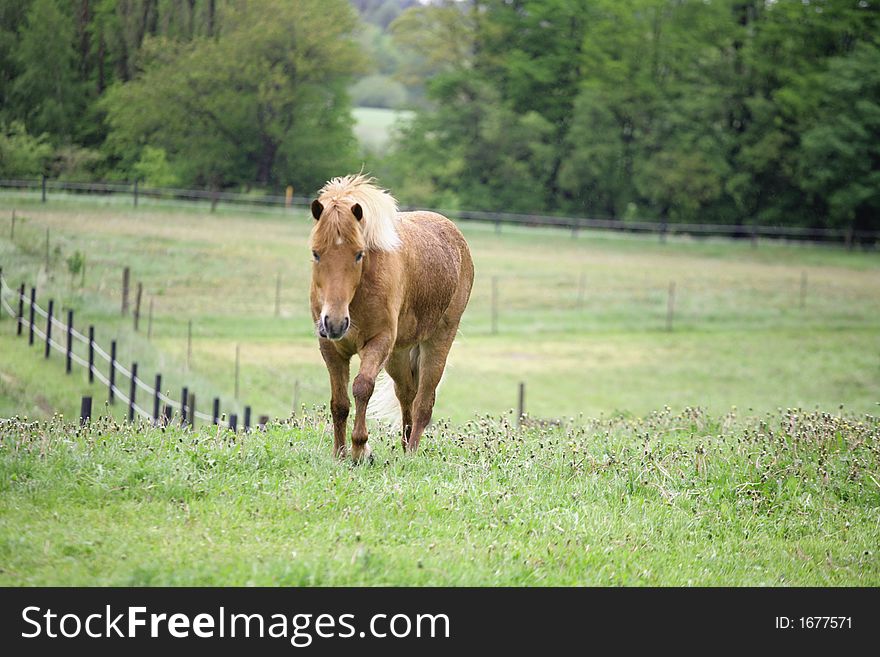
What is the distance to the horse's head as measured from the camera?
21.6ft

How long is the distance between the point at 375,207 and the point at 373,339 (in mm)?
1027

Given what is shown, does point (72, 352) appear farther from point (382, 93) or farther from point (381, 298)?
point (382, 93)

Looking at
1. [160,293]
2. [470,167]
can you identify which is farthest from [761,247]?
[160,293]

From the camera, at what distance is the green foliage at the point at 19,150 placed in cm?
1767

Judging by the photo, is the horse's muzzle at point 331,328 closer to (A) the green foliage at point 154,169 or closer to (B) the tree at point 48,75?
(B) the tree at point 48,75

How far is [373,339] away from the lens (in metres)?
7.36

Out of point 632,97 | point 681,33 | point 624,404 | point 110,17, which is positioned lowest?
point 624,404

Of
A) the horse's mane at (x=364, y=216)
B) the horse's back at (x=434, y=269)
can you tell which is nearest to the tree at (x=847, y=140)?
the horse's back at (x=434, y=269)

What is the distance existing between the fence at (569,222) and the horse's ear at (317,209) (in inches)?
512

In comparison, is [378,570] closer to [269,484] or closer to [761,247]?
[269,484]

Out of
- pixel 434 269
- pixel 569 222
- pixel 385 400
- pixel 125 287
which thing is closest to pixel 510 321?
pixel 569 222

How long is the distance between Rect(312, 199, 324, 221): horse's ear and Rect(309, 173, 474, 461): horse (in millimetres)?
11

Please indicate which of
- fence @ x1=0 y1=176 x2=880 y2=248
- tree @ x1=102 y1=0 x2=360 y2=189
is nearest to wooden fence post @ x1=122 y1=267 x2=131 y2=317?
fence @ x1=0 y1=176 x2=880 y2=248

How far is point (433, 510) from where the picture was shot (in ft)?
20.5
